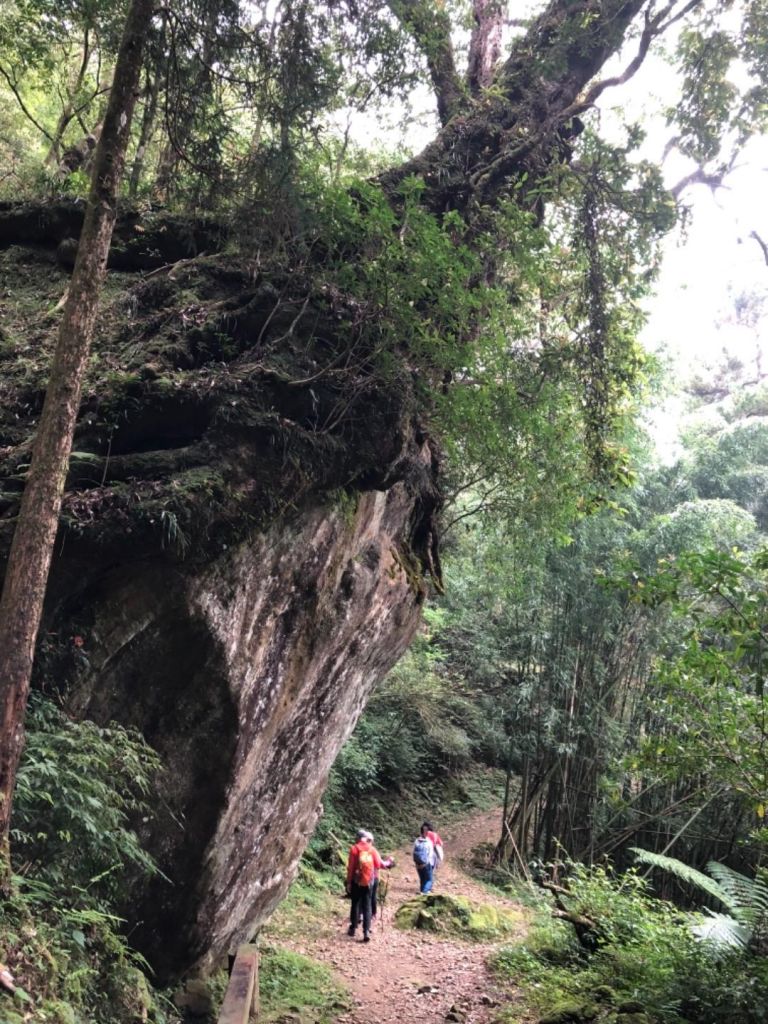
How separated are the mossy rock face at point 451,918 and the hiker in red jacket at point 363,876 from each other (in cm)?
94

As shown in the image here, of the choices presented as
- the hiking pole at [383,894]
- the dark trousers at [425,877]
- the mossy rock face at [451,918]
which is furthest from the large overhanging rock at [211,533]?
the dark trousers at [425,877]

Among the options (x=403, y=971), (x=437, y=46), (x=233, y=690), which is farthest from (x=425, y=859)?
(x=437, y=46)

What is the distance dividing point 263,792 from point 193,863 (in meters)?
1.09

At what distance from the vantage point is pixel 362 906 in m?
8.85

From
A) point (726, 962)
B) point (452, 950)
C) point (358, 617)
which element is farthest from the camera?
point (452, 950)

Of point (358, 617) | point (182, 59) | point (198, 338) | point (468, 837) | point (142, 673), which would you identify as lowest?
point (468, 837)

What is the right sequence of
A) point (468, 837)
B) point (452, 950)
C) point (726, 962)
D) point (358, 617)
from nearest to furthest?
point (726, 962), point (358, 617), point (452, 950), point (468, 837)

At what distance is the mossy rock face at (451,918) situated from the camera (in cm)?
950

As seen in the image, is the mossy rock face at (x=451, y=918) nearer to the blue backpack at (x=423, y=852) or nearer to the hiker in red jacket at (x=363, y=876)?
the blue backpack at (x=423, y=852)

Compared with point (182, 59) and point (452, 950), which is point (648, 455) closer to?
point (452, 950)

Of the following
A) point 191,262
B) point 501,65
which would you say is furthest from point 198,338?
point 501,65

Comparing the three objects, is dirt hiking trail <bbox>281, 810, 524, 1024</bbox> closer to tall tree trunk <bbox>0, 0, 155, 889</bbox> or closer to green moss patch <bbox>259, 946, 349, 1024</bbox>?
green moss patch <bbox>259, 946, 349, 1024</bbox>

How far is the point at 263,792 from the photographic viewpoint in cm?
636

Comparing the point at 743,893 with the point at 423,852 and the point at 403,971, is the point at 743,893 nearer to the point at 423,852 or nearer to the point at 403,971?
the point at 403,971
